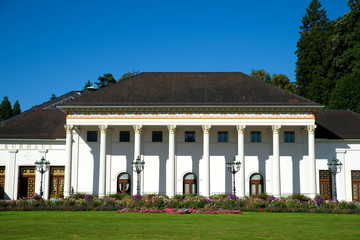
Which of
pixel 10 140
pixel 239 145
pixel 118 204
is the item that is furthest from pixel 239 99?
pixel 10 140

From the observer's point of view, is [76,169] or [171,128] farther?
[76,169]

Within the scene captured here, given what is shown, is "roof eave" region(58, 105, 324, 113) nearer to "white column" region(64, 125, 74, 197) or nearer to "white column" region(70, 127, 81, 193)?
"white column" region(64, 125, 74, 197)

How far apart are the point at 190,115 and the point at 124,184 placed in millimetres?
10223

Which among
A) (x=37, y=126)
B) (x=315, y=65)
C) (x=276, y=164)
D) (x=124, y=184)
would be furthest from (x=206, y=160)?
(x=315, y=65)

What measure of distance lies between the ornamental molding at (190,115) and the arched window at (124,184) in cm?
660

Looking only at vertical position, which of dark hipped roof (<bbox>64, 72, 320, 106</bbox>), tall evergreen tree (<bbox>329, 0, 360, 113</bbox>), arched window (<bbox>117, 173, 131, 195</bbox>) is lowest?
arched window (<bbox>117, 173, 131, 195</bbox>)

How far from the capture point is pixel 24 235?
651 inches

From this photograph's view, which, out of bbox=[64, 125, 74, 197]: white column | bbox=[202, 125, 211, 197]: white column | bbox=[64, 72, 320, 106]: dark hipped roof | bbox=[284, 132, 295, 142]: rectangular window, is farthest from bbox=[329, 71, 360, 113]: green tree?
bbox=[64, 125, 74, 197]: white column

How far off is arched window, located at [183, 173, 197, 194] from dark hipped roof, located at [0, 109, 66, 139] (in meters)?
14.1

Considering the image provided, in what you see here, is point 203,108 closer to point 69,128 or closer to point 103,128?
point 103,128

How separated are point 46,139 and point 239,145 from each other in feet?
67.3

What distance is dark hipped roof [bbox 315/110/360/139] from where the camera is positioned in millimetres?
44688

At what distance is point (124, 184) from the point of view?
44.1 m

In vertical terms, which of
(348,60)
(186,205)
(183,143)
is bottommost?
(186,205)
